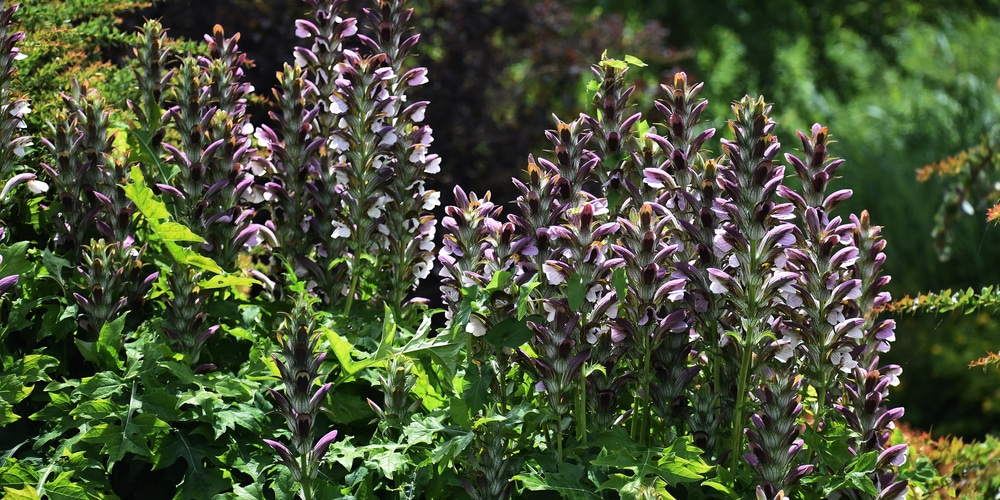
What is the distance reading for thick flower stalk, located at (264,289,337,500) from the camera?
1891 mm

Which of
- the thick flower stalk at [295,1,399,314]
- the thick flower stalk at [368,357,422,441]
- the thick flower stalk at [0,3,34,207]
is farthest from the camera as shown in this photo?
the thick flower stalk at [295,1,399,314]

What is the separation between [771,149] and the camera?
6.48 ft

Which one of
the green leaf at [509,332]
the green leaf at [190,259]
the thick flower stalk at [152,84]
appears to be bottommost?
the green leaf at [509,332]

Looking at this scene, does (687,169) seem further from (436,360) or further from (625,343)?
(436,360)

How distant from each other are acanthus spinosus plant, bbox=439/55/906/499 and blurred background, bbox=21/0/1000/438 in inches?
57.4

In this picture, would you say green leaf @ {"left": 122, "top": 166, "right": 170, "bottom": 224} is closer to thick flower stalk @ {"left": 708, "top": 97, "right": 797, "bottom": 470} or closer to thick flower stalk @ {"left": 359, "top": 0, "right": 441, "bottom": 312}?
thick flower stalk @ {"left": 359, "top": 0, "right": 441, "bottom": 312}

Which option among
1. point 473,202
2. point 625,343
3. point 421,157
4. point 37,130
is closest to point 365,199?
point 421,157

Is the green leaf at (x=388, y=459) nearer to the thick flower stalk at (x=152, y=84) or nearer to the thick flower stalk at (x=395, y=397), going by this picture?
the thick flower stalk at (x=395, y=397)

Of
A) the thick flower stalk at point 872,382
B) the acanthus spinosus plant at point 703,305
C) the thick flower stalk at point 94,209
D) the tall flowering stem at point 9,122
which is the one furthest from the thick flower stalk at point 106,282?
the thick flower stalk at point 872,382

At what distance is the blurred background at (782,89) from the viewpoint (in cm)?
553

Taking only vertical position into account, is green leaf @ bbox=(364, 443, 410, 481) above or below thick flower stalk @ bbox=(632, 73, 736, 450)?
below

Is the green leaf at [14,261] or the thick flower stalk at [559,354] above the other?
the green leaf at [14,261]

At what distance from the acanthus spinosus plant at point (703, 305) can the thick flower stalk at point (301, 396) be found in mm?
323

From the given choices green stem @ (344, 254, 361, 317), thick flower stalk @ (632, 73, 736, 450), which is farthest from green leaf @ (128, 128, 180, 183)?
thick flower stalk @ (632, 73, 736, 450)
